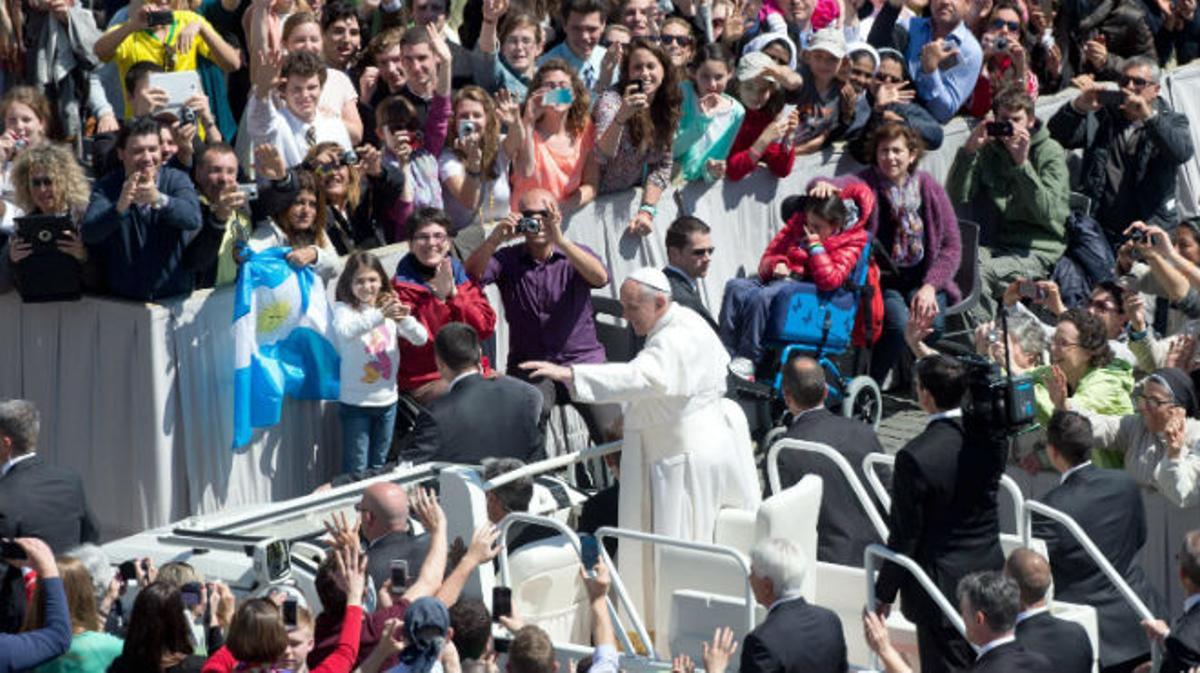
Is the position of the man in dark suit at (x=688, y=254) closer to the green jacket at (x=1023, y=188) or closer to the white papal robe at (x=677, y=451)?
the white papal robe at (x=677, y=451)

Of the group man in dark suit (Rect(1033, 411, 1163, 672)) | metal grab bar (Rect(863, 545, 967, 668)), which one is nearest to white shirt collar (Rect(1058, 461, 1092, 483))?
man in dark suit (Rect(1033, 411, 1163, 672))

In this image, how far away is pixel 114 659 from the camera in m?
11.4

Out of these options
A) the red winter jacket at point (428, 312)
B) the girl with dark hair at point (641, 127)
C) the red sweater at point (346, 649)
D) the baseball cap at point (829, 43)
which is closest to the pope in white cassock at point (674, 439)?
the red winter jacket at point (428, 312)

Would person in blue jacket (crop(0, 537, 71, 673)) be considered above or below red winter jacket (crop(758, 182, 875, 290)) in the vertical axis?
below

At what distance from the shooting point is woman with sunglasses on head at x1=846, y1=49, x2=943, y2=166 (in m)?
17.8

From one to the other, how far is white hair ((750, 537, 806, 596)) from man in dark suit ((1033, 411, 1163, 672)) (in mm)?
1974

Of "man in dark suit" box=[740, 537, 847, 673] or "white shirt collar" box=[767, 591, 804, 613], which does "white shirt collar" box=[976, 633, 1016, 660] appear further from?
"white shirt collar" box=[767, 591, 804, 613]

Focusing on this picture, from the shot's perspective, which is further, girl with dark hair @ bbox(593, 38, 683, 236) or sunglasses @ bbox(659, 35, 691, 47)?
sunglasses @ bbox(659, 35, 691, 47)

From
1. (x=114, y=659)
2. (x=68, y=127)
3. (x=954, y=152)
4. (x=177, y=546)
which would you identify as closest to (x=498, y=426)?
(x=177, y=546)

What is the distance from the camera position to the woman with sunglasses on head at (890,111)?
1777cm

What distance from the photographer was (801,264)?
53.7ft

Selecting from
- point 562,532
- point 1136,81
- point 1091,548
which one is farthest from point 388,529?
point 1136,81

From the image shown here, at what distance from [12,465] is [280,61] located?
3.71 metres

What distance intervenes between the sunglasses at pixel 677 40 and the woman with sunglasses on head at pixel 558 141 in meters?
1.10
